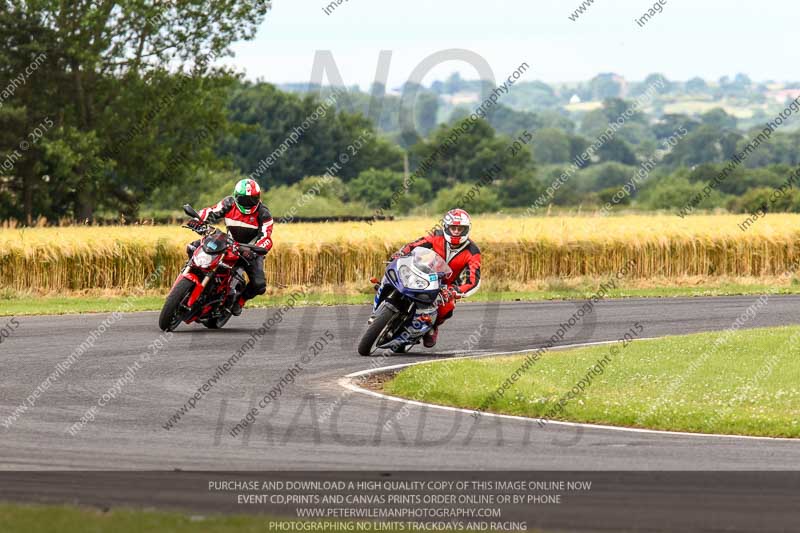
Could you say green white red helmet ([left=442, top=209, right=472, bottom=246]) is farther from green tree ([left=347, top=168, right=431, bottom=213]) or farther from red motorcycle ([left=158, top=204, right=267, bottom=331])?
green tree ([left=347, top=168, right=431, bottom=213])

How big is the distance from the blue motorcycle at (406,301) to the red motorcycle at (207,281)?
299 centimetres

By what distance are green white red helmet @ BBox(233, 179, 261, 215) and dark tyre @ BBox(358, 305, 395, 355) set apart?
358 cm

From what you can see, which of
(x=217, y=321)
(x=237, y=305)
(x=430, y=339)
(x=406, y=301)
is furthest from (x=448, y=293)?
(x=217, y=321)

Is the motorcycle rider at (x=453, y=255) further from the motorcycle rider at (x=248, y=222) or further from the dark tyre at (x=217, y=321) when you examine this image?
the dark tyre at (x=217, y=321)

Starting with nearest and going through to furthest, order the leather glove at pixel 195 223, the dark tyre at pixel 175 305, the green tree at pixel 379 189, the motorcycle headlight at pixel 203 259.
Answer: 1. the motorcycle headlight at pixel 203 259
2. the dark tyre at pixel 175 305
3. the leather glove at pixel 195 223
4. the green tree at pixel 379 189

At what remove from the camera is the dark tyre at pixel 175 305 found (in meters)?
19.1

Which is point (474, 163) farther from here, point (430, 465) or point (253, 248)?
point (430, 465)

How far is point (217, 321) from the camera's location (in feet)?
67.2

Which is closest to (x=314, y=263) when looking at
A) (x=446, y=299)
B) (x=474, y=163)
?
(x=446, y=299)

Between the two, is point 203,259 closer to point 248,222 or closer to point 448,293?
point 248,222

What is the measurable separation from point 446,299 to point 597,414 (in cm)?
482

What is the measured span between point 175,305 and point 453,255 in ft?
14.4

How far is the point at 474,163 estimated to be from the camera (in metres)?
123

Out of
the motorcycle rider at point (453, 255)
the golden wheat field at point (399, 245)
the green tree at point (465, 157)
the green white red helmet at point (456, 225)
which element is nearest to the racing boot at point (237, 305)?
the motorcycle rider at point (453, 255)
